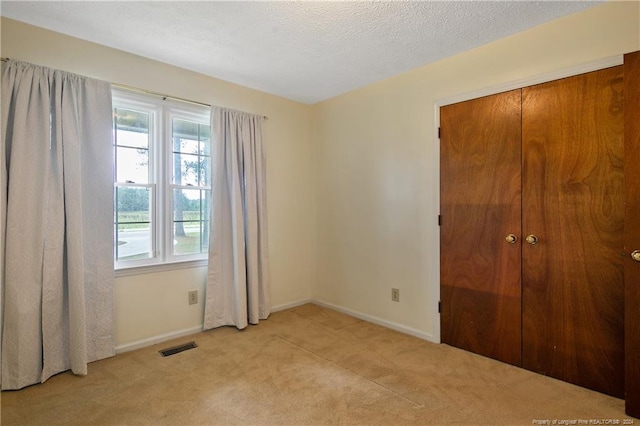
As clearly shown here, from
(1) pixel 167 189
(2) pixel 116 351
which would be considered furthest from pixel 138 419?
(1) pixel 167 189

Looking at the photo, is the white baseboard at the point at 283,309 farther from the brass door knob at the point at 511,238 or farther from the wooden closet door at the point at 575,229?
the brass door knob at the point at 511,238

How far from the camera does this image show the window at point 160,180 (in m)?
2.80

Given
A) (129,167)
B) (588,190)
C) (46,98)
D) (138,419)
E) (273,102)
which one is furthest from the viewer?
(273,102)

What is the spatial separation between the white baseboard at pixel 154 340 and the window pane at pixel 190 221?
0.73 m

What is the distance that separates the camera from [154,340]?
2875 mm

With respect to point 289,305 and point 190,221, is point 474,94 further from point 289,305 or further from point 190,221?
point 289,305

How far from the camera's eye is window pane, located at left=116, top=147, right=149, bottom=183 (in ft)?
9.12

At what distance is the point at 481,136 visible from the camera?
8.61 ft

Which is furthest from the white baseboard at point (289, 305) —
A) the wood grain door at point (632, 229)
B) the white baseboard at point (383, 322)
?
the wood grain door at point (632, 229)

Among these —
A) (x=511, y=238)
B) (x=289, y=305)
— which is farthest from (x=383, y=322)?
(x=511, y=238)

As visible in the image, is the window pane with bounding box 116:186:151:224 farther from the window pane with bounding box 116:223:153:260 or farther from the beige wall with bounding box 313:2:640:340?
the beige wall with bounding box 313:2:640:340

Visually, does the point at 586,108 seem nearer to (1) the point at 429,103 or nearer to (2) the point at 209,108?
(1) the point at 429,103

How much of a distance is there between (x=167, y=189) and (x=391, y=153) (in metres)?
2.16

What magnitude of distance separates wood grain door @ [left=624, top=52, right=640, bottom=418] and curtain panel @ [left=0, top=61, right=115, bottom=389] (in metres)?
3.44
